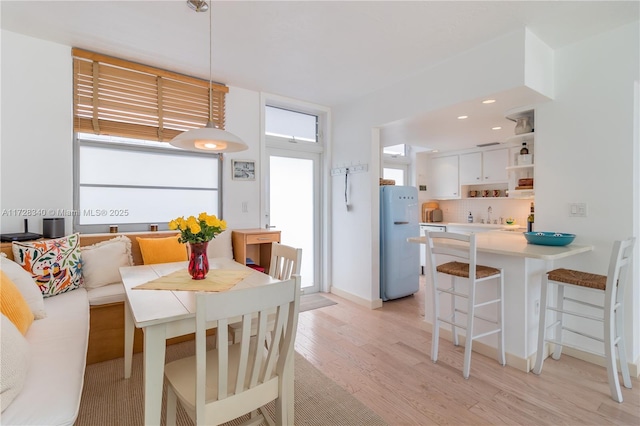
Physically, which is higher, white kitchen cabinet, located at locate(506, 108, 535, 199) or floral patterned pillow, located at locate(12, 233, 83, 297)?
white kitchen cabinet, located at locate(506, 108, 535, 199)

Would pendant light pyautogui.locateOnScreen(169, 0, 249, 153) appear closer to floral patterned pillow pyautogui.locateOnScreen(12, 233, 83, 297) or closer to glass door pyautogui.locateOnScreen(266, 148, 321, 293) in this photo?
floral patterned pillow pyautogui.locateOnScreen(12, 233, 83, 297)

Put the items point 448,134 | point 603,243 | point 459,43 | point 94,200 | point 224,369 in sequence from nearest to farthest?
point 224,369, point 603,243, point 459,43, point 94,200, point 448,134

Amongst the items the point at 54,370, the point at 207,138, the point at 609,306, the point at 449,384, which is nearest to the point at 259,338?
the point at 54,370

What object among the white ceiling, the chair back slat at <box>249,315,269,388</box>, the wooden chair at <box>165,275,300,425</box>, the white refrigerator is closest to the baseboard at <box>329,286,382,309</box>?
the white refrigerator

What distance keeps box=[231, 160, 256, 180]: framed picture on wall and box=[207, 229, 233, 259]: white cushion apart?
0.68 metres

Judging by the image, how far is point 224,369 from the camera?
1.16 metres

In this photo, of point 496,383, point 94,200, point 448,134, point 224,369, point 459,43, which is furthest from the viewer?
point 448,134

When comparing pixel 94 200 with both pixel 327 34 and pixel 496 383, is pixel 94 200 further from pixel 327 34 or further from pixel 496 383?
pixel 496 383

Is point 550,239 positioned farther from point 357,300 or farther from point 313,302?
point 313,302

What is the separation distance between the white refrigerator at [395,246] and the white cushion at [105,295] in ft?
9.54

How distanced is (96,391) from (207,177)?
224cm

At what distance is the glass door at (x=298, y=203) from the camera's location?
411 centimetres

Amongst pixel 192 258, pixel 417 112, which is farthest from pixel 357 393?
pixel 417 112

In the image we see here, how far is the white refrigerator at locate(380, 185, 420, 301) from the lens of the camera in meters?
4.04
